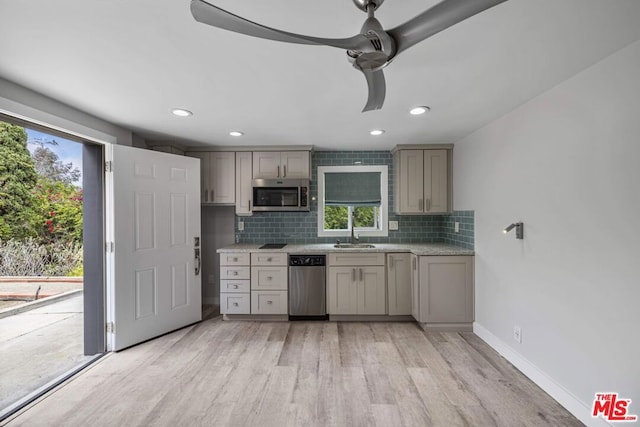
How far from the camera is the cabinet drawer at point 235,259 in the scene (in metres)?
3.40

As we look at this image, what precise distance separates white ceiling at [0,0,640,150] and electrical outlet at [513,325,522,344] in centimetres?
186

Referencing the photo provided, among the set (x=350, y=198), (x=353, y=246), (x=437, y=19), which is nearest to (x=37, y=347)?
(x=353, y=246)

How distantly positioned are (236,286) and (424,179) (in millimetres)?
2707

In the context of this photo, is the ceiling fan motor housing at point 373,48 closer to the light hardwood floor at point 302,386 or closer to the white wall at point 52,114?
the light hardwood floor at point 302,386

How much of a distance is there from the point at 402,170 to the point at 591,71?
202 cm

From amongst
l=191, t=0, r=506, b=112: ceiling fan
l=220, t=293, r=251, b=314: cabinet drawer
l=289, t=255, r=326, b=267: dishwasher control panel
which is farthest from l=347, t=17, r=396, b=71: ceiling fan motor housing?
l=220, t=293, r=251, b=314: cabinet drawer

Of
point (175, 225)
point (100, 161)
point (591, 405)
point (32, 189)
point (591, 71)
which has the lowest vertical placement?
point (591, 405)

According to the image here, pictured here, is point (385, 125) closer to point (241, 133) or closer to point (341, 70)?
point (341, 70)

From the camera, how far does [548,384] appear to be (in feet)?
6.60

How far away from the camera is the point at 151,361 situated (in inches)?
97.5

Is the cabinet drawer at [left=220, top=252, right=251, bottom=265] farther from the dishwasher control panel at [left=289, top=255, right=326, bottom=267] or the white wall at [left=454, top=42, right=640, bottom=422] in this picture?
the white wall at [left=454, top=42, right=640, bottom=422]

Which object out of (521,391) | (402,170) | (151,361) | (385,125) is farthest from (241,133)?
(521,391)

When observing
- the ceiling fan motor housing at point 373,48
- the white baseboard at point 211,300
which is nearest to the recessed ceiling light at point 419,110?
the ceiling fan motor housing at point 373,48

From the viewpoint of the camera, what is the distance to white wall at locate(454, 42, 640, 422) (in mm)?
1496
